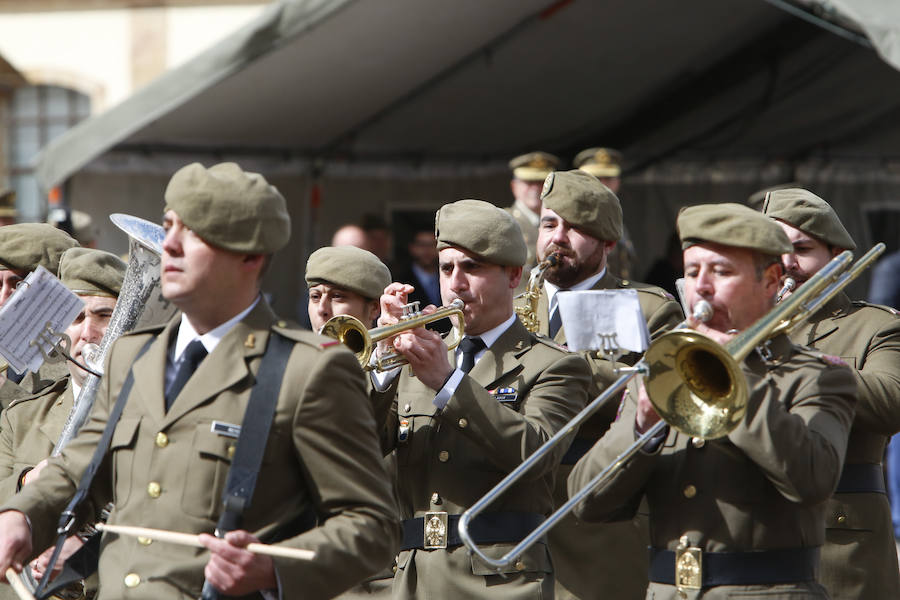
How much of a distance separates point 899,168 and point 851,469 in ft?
24.7

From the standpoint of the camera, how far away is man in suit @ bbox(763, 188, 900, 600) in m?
5.07

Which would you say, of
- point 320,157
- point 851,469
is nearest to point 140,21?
point 320,157

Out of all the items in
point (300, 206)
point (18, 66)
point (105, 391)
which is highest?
point (18, 66)

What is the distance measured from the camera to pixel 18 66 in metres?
18.8

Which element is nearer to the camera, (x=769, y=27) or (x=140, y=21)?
(x=769, y=27)

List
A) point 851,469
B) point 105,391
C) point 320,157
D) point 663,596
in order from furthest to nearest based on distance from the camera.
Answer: point 320,157, point 851,469, point 663,596, point 105,391

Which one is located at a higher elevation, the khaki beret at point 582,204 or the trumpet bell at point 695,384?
the khaki beret at point 582,204

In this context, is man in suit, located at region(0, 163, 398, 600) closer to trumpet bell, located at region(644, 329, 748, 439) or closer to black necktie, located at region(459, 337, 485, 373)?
trumpet bell, located at region(644, 329, 748, 439)

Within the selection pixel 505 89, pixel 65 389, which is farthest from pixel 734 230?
pixel 505 89

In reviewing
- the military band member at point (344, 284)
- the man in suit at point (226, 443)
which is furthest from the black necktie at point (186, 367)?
the military band member at point (344, 284)

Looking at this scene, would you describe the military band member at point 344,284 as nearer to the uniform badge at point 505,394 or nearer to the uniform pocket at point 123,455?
the uniform badge at point 505,394

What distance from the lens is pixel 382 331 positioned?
15.6ft

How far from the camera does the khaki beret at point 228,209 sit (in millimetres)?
3613

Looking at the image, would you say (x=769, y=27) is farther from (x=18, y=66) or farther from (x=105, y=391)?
(x=18, y=66)
